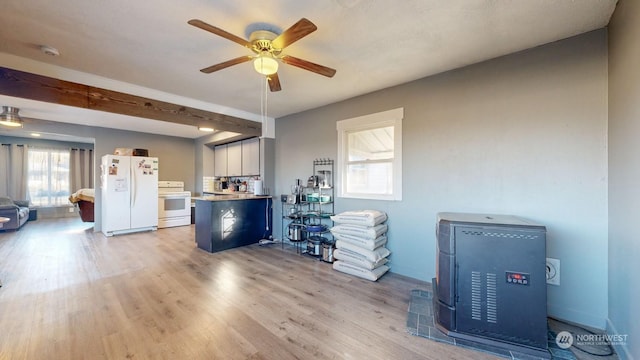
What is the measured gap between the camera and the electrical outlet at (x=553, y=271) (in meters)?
2.22

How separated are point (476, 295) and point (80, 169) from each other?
34.9ft

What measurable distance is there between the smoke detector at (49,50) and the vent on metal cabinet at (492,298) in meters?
4.32

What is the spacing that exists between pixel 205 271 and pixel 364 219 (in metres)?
2.20

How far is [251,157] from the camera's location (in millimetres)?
5609

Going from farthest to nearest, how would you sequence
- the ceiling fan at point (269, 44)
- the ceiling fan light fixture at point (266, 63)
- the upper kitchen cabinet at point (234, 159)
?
the upper kitchen cabinet at point (234, 159)
the ceiling fan light fixture at point (266, 63)
the ceiling fan at point (269, 44)

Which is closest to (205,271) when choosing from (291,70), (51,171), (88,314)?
(88,314)

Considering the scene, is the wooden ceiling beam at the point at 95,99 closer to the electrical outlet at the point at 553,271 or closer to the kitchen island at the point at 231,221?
the kitchen island at the point at 231,221

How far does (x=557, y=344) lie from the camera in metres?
1.86

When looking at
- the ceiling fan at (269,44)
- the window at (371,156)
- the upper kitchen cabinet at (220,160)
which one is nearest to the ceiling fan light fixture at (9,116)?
the upper kitchen cabinet at (220,160)

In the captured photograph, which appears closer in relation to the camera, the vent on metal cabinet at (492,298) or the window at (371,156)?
the vent on metal cabinet at (492,298)

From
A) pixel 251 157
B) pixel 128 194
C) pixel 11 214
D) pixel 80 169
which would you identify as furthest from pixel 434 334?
pixel 80 169

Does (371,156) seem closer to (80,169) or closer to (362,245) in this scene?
(362,245)

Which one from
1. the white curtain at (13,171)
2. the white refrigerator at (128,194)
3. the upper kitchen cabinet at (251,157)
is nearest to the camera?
Answer: the white refrigerator at (128,194)
